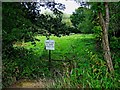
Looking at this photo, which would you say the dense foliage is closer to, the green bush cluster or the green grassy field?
the green bush cluster

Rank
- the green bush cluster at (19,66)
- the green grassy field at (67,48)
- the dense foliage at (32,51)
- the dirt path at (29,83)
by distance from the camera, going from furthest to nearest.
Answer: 1. the green grassy field at (67,48)
2. the dirt path at (29,83)
3. the green bush cluster at (19,66)
4. the dense foliage at (32,51)

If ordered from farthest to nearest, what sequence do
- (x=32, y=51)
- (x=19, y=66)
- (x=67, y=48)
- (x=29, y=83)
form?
(x=67, y=48)
(x=29, y=83)
(x=32, y=51)
(x=19, y=66)

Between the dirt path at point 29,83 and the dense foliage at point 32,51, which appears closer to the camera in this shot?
the dense foliage at point 32,51

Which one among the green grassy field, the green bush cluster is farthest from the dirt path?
the green grassy field

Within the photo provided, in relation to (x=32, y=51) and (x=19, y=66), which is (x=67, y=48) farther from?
(x=19, y=66)

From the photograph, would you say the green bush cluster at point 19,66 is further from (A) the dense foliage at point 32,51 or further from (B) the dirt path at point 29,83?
(B) the dirt path at point 29,83

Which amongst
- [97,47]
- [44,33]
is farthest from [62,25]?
[97,47]

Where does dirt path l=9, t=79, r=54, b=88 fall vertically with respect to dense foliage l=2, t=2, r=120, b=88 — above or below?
below


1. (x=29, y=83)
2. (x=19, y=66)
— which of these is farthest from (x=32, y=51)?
(x=29, y=83)

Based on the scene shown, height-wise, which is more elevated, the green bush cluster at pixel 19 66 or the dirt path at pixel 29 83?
the green bush cluster at pixel 19 66

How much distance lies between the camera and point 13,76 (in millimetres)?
6035

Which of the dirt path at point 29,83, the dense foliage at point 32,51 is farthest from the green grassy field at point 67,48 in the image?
the dirt path at point 29,83

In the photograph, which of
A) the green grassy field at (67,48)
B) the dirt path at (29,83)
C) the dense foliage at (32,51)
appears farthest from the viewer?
the green grassy field at (67,48)

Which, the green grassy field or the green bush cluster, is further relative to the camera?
the green grassy field
